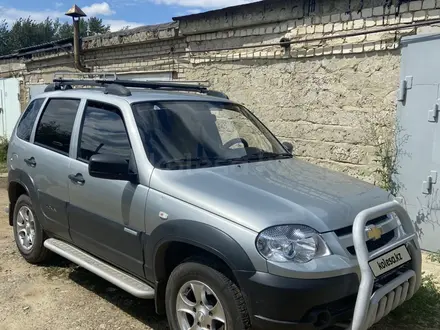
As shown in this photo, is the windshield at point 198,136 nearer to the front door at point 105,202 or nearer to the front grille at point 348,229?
the front door at point 105,202

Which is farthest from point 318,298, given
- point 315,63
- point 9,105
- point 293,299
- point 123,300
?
point 9,105

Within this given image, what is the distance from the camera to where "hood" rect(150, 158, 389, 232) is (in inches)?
107

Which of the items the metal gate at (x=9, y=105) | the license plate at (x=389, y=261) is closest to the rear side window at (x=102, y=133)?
the license plate at (x=389, y=261)

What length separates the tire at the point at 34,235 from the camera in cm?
470

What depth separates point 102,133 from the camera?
3844mm

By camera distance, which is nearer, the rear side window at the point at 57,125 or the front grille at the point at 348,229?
the front grille at the point at 348,229

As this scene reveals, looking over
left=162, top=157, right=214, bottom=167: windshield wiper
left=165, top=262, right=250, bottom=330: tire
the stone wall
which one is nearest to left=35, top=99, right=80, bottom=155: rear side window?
left=162, top=157, right=214, bottom=167: windshield wiper

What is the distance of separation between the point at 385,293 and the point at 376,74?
12.8 ft

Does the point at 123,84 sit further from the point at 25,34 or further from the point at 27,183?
the point at 25,34

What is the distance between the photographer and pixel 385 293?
2.74m

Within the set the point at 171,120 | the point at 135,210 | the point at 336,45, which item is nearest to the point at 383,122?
A: the point at 336,45

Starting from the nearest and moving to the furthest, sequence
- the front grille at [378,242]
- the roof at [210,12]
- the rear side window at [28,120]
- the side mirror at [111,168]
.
Result: 1. the front grille at [378,242]
2. the side mirror at [111,168]
3. the rear side window at [28,120]
4. the roof at [210,12]

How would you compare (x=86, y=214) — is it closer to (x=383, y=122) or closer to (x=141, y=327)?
(x=141, y=327)

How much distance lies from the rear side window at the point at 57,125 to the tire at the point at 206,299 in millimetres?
1821
